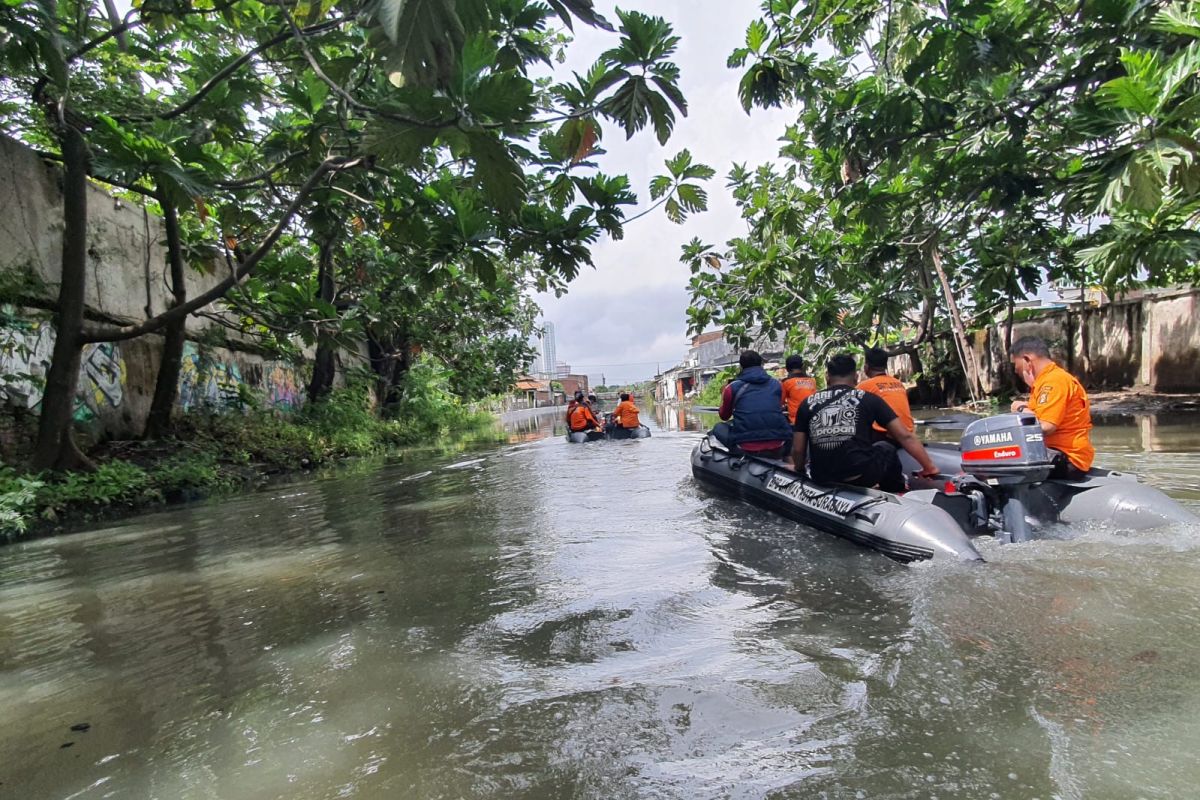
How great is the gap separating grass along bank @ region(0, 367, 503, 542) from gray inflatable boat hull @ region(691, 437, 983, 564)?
24.3 ft

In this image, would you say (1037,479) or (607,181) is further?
(1037,479)

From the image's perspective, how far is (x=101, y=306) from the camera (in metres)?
9.58

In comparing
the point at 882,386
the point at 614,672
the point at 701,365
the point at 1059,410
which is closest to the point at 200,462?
the point at 614,672

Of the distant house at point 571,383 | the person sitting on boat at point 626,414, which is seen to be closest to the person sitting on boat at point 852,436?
the person sitting on boat at point 626,414

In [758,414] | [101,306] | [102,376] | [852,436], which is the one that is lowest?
[852,436]

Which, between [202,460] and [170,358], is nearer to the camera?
[170,358]

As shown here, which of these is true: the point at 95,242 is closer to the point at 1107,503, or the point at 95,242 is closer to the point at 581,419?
the point at 581,419

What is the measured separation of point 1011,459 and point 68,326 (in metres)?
9.47

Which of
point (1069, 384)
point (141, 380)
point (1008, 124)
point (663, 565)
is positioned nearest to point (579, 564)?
point (663, 565)

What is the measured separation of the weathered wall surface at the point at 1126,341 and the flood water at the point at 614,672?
28.9ft

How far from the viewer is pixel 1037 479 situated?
431 centimetres

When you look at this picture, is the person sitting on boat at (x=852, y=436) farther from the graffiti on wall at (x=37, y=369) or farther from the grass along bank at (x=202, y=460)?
the graffiti on wall at (x=37, y=369)

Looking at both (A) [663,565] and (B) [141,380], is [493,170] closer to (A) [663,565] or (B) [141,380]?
(A) [663,565]

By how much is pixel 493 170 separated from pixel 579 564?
123 inches
